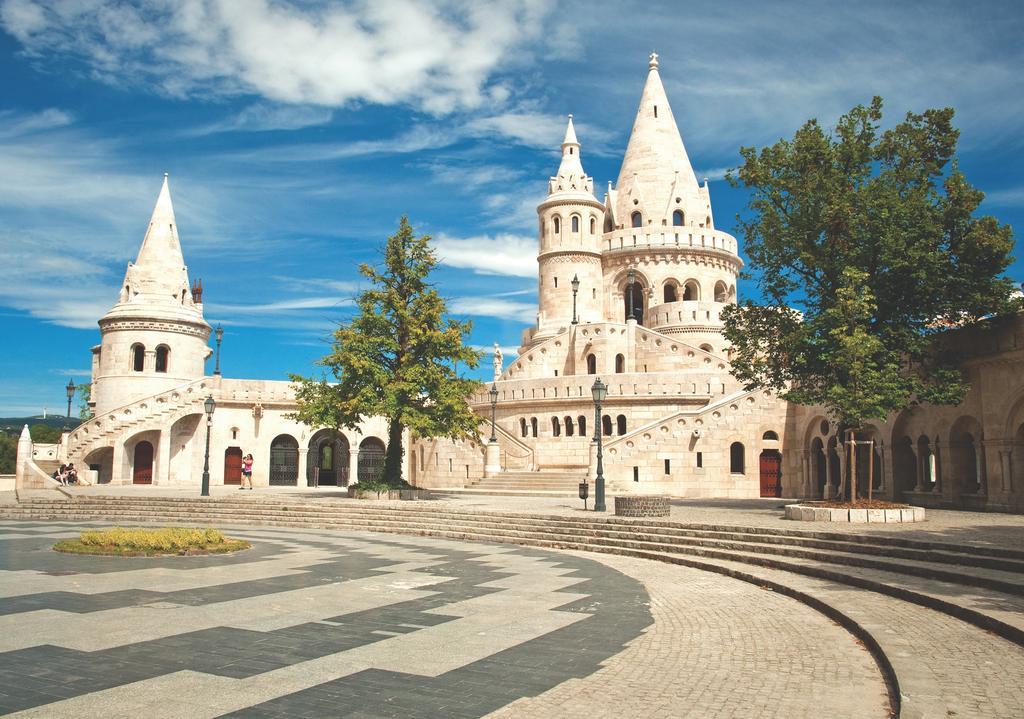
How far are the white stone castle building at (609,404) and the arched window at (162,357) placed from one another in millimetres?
116

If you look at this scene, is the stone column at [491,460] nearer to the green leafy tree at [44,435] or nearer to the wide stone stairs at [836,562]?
the wide stone stairs at [836,562]

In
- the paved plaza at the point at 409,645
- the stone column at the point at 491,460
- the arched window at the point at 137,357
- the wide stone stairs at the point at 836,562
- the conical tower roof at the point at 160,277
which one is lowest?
the paved plaza at the point at 409,645

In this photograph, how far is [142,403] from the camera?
39781mm

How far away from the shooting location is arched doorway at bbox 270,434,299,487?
43625 mm

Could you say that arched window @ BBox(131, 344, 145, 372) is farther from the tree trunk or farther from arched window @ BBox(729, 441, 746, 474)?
arched window @ BBox(729, 441, 746, 474)

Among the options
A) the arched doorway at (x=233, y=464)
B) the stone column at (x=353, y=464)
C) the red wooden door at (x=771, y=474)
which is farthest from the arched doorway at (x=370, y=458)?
the red wooden door at (x=771, y=474)

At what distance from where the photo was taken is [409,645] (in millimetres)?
8297

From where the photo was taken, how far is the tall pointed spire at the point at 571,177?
5681cm

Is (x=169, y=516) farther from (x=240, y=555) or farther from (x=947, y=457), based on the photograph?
(x=947, y=457)

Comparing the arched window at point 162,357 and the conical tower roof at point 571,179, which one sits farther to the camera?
the conical tower roof at point 571,179

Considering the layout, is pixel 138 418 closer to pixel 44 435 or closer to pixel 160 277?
pixel 160 277

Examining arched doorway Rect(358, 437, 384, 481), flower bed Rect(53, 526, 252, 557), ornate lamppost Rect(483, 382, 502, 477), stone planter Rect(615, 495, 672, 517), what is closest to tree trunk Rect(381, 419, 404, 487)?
ornate lamppost Rect(483, 382, 502, 477)

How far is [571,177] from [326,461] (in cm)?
2516

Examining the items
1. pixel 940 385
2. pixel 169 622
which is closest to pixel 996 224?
pixel 940 385
